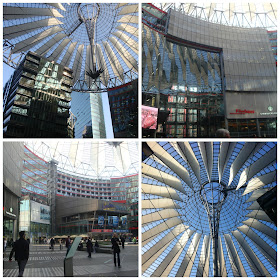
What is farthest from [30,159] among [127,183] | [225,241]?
[225,241]

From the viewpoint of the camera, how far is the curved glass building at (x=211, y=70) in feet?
91.6

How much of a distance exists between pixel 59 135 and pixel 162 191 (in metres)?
17.0

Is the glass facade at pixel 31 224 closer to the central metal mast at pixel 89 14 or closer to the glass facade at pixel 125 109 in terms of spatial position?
the glass facade at pixel 125 109

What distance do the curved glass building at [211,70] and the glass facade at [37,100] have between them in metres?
14.4

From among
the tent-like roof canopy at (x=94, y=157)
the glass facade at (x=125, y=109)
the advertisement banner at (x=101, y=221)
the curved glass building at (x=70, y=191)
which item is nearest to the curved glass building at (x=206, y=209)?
the tent-like roof canopy at (x=94, y=157)

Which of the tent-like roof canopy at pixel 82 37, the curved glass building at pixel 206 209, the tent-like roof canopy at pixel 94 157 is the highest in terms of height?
the tent-like roof canopy at pixel 82 37

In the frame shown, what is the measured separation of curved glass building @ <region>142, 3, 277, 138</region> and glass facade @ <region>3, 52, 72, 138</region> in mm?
14357

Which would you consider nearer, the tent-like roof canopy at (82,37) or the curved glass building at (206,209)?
the curved glass building at (206,209)

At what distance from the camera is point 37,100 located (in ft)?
107

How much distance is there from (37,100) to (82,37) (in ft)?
33.3

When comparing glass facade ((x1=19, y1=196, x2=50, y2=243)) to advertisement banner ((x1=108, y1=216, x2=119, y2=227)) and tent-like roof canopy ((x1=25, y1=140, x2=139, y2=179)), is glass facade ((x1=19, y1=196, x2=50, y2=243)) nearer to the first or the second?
tent-like roof canopy ((x1=25, y1=140, x2=139, y2=179))

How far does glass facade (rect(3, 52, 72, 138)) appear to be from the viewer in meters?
30.7

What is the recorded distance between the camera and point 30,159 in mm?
12430

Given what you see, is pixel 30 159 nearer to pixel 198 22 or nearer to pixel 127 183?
pixel 127 183
